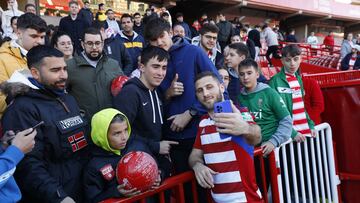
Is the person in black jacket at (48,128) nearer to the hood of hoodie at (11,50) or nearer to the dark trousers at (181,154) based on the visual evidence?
the dark trousers at (181,154)

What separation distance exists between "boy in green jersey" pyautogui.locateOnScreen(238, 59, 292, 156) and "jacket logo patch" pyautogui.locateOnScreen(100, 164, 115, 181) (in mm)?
1461

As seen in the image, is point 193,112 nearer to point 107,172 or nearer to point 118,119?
point 118,119

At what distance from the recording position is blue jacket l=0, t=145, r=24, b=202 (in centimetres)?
188

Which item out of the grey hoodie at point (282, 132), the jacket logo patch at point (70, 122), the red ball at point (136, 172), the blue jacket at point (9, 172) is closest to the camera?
the blue jacket at point (9, 172)

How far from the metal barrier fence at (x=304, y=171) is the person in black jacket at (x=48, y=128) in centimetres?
96

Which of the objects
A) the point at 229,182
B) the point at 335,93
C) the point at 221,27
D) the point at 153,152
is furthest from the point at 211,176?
the point at 221,27

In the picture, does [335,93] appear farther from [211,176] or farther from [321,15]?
[321,15]

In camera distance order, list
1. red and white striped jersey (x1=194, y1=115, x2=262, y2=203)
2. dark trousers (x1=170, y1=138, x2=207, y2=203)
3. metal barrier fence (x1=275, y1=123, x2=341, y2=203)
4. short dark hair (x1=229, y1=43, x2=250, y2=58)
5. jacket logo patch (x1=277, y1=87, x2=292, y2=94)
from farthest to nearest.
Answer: short dark hair (x1=229, y1=43, x2=250, y2=58) → jacket logo patch (x1=277, y1=87, x2=292, y2=94) → metal barrier fence (x1=275, y1=123, x2=341, y2=203) → dark trousers (x1=170, y1=138, x2=207, y2=203) → red and white striped jersey (x1=194, y1=115, x2=262, y2=203)

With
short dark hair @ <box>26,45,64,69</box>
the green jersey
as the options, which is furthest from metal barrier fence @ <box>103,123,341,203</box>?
short dark hair @ <box>26,45,64,69</box>

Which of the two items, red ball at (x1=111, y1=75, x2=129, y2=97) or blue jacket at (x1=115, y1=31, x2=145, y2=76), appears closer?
red ball at (x1=111, y1=75, x2=129, y2=97)

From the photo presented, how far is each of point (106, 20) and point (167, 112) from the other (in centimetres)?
713

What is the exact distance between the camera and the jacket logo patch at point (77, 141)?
2.40m

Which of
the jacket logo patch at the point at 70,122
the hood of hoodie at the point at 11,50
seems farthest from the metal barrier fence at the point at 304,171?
the hood of hoodie at the point at 11,50

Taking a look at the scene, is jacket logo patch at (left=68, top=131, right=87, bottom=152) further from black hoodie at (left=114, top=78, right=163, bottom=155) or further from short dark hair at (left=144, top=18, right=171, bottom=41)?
short dark hair at (left=144, top=18, right=171, bottom=41)
